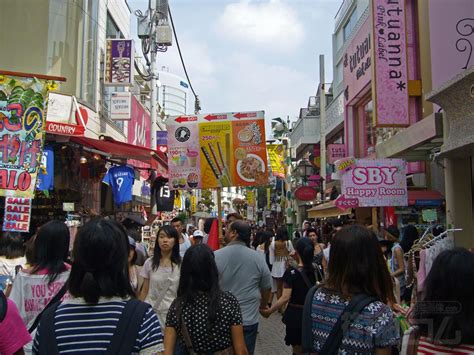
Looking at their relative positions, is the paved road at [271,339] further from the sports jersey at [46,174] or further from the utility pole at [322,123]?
the utility pole at [322,123]

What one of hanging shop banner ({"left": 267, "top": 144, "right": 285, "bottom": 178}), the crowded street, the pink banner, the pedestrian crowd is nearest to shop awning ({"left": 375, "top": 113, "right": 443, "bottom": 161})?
the crowded street

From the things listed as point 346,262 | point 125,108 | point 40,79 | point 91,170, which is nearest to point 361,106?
point 125,108

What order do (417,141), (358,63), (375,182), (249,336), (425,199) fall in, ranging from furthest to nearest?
(358,63) → (425,199) → (375,182) → (417,141) → (249,336)

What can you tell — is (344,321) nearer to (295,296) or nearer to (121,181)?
(295,296)

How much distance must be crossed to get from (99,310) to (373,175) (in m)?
9.33

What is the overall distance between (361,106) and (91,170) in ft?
43.8

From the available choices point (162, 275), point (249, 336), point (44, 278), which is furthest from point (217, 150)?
point (44, 278)

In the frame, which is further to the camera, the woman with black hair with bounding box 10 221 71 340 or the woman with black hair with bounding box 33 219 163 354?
the woman with black hair with bounding box 10 221 71 340

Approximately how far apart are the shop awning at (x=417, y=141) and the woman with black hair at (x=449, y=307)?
292 inches

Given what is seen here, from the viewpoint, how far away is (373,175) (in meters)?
11.1

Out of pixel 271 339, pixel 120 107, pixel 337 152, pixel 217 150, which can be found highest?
pixel 120 107

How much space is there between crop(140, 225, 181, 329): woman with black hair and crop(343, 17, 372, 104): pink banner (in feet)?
49.0

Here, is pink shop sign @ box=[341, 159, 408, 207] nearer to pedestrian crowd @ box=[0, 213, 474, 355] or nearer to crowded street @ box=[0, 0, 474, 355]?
crowded street @ box=[0, 0, 474, 355]

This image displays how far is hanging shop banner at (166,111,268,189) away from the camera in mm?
9773
